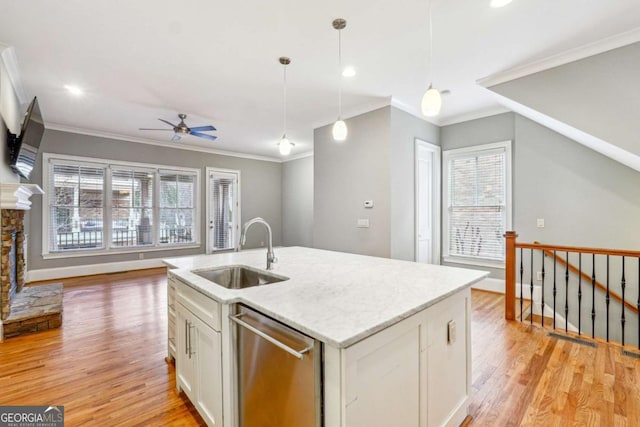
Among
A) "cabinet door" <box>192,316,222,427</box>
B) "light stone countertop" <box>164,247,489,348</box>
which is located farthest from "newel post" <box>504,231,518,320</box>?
"cabinet door" <box>192,316,222,427</box>

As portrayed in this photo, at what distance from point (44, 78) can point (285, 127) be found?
10.9 feet

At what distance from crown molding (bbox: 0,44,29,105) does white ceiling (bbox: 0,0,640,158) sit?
77 millimetres

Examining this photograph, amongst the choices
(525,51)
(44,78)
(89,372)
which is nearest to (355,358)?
(89,372)

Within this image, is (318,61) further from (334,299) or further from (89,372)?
(89,372)

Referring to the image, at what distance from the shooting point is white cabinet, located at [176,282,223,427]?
5.12ft

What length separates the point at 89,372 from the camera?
2375mm

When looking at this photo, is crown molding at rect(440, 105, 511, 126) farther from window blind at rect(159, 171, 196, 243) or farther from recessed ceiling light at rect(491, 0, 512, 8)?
window blind at rect(159, 171, 196, 243)

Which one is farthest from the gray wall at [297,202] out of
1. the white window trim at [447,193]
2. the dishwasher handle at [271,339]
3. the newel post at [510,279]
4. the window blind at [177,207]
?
the dishwasher handle at [271,339]

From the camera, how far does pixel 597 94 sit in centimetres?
281

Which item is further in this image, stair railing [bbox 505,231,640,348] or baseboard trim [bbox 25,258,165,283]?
baseboard trim [bbox 25,258,165,283]

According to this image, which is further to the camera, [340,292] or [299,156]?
[299,156]

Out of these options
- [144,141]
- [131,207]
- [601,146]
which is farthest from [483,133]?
[131,207]

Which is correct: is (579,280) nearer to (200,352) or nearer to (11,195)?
(200,352)

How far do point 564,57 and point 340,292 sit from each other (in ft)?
11.1
